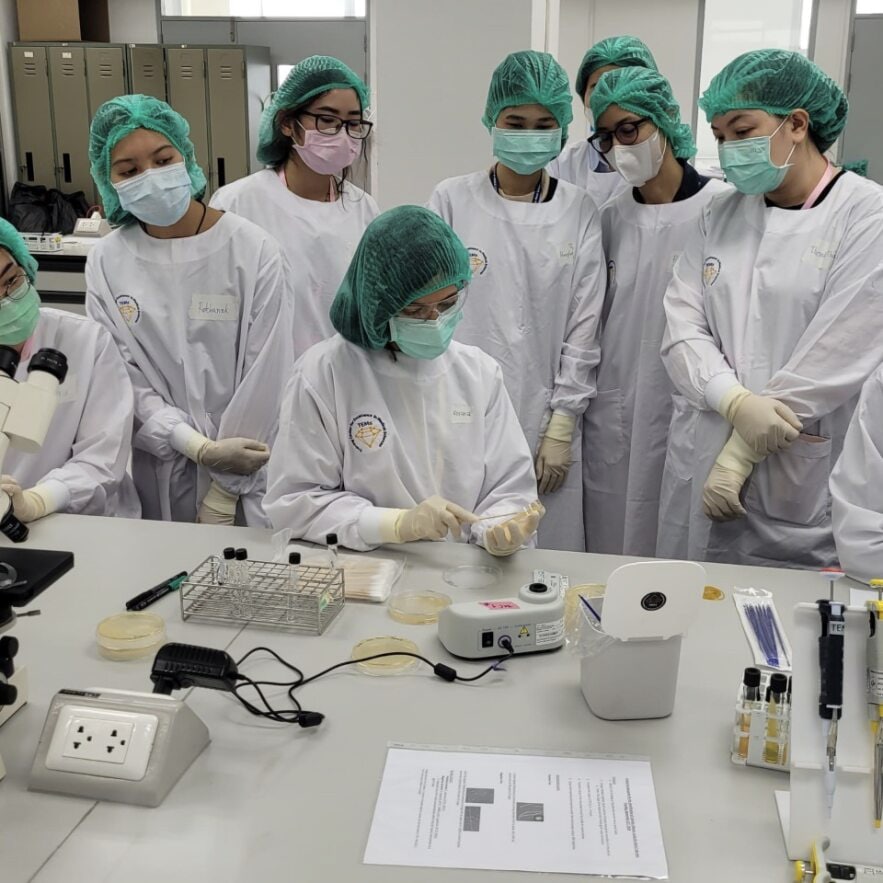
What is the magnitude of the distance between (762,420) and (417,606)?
88cm

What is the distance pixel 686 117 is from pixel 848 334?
4.76 meters

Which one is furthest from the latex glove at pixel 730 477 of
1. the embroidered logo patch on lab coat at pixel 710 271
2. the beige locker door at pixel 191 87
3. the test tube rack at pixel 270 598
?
the beige locker door at pixel 191 87

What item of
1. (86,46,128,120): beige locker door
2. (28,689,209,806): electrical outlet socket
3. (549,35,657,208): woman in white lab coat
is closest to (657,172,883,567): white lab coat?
(549,35,657,208): woman in white lab coat

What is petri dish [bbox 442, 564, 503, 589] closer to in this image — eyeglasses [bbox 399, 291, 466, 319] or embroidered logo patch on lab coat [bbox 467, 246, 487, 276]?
eyeglasses [bbox 399, 291, 466, 319]

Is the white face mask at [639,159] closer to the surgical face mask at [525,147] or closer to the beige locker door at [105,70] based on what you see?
the surgical face mask at [525,147]

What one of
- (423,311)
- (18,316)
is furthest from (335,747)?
(18,316)

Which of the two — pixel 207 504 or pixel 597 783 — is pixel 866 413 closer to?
pixel 597 783

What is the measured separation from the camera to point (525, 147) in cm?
223

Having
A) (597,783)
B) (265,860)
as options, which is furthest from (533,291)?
(265,860)

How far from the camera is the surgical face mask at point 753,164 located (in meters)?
1.94

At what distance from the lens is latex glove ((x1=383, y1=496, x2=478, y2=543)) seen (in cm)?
155

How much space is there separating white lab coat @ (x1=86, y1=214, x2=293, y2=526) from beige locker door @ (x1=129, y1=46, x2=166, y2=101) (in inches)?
167

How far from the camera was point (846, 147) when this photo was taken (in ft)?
19.3

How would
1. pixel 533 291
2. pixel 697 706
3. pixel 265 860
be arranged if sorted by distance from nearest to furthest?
pixel 265 860 < pixel 697 706 < pixel 533 291
